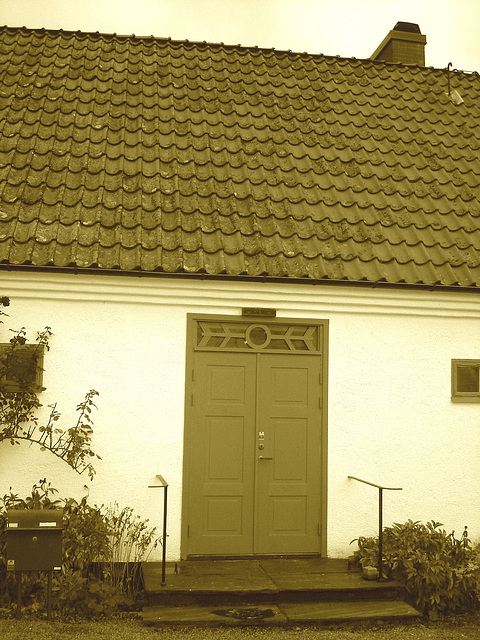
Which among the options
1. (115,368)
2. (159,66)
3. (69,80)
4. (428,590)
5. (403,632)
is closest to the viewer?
(403,632)

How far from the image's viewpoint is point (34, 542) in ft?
21.5

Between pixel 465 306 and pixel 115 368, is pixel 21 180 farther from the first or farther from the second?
pixel 465 306

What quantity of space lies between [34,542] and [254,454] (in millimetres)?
2661

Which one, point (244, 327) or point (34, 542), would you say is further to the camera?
point (244, 327)

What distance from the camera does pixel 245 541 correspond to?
8133mm

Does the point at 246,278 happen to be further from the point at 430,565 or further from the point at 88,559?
the point at 430,565

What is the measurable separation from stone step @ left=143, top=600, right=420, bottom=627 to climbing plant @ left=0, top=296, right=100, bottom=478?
1.70 metres

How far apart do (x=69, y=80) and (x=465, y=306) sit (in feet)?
20.5

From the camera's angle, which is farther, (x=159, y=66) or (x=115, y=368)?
(x=159, y=66)

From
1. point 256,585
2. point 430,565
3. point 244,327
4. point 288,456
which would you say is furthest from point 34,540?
point 430,565

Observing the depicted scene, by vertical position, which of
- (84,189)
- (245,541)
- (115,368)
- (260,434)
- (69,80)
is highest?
(69,80)

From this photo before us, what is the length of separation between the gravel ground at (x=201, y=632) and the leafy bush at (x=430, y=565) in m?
0.41

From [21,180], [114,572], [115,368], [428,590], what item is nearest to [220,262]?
[115,368]

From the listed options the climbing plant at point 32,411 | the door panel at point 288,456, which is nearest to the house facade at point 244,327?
the door panel at point 288,456
